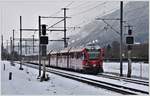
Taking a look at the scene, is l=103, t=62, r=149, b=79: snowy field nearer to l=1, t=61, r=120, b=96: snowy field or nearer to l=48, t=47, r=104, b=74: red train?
l=48, t=47, r=104, b=74: red train

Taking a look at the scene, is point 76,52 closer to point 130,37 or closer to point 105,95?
point 130,37

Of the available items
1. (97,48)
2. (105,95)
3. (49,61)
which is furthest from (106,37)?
(105,95)

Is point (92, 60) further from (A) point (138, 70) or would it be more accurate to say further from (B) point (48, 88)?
(B) point (48, 88)

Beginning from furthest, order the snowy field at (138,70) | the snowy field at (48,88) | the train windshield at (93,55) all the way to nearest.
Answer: the snowy field at (138,70) → the train windshield at (93,55) → the snowy field at (48,88)

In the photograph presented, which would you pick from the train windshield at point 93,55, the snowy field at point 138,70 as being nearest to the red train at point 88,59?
the train windshield at point 93,55

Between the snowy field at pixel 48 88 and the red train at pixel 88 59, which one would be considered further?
the red train at pixel 88 59

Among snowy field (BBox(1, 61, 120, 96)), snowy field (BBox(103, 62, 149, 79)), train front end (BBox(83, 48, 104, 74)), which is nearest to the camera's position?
snowy field (BBox(1, 61, 120, 96))

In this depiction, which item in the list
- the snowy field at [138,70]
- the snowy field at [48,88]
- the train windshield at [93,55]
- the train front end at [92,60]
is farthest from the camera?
the snowy field at [138,70]

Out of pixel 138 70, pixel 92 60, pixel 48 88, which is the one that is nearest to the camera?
pixel 48 88

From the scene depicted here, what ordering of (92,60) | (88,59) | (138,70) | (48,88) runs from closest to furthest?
(48,88) < (88,59) < (92,60) < (138,70)

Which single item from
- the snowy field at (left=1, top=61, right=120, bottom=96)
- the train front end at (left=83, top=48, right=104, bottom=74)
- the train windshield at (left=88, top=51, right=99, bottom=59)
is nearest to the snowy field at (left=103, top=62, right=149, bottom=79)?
the train front end at (left=83, top=48, right=104, bottom=74)

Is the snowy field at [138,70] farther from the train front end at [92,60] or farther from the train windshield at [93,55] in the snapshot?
the train windshield at [93,55]

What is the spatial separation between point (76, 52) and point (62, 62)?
967cm

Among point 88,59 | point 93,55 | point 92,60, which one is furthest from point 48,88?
point 93,55
